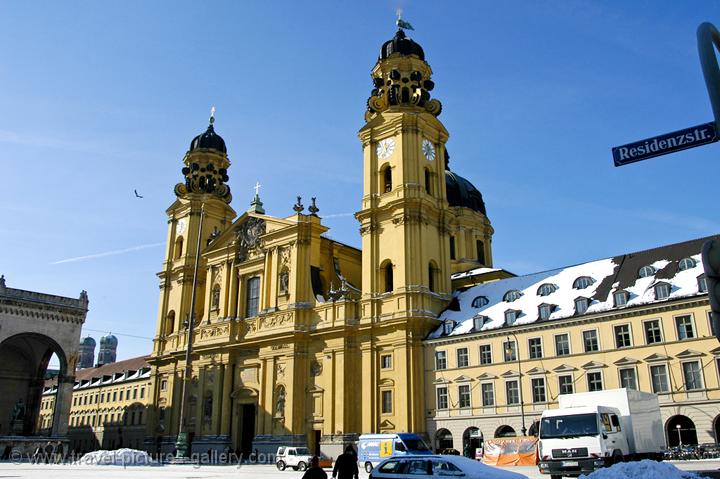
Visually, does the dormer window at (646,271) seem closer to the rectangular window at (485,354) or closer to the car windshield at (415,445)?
the rectangular window at (485,354)

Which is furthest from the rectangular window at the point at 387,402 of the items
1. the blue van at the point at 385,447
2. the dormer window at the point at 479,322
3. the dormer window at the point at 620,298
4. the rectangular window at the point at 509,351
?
the dormer window at the point at 620,298

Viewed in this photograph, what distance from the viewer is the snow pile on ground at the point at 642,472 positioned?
1358 cm

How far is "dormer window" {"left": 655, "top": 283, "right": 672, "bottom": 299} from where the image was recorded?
122ft

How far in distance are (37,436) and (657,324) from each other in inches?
2185

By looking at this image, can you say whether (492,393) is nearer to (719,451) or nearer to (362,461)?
(362,461)

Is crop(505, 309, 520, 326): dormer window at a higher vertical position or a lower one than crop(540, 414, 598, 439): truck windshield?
higher

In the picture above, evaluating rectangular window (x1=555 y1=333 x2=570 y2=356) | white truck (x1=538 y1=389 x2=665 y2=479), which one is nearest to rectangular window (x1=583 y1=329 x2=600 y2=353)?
rectangular window (x1=555 y1=333 x2=570 y2=356)

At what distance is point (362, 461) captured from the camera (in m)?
37.0

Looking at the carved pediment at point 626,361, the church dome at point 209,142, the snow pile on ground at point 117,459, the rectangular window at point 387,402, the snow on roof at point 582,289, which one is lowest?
the snow pile on ground at point 117,459

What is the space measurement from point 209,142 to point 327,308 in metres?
30.0

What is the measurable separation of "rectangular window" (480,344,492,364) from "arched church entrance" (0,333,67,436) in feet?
143

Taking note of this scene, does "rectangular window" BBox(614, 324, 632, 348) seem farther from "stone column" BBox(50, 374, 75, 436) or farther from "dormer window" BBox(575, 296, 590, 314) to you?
"stone column" BBox(50, 374, 75, 436)

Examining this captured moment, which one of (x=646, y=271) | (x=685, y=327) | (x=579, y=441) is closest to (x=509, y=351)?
(x=646, y=271)

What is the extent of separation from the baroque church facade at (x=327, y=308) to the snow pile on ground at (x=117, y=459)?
27.8 feet
